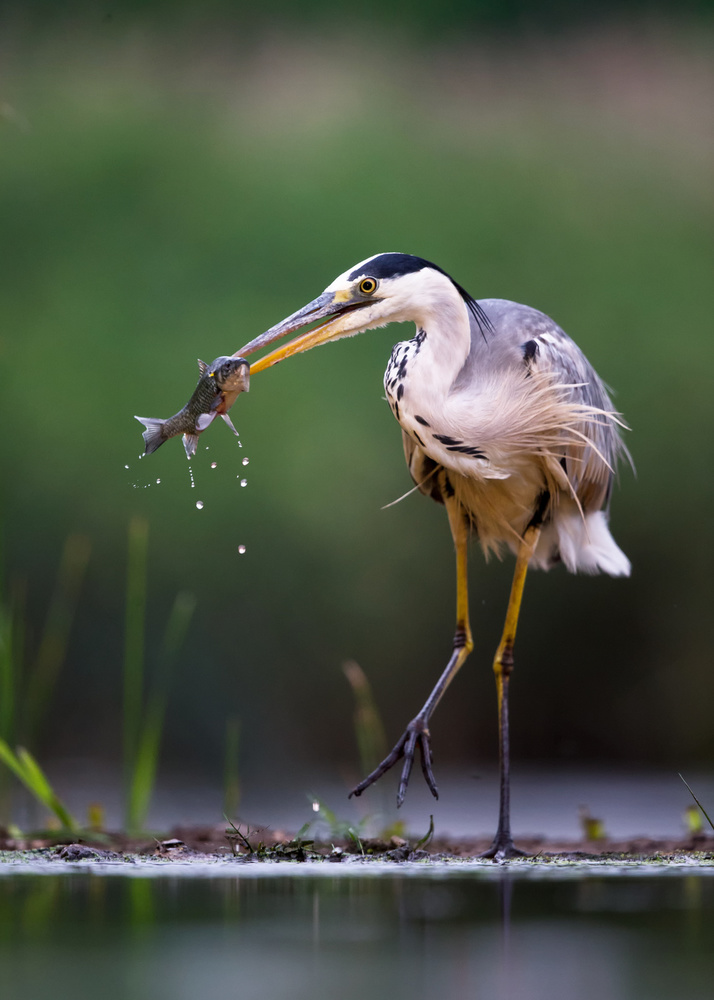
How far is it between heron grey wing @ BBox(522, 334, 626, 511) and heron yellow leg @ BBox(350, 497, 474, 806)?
286 mm

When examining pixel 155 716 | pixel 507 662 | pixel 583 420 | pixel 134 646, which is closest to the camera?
pixel 583 420

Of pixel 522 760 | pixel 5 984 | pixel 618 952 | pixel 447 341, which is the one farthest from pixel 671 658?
pixel 5 984

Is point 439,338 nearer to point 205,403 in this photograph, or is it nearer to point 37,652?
point 205,403

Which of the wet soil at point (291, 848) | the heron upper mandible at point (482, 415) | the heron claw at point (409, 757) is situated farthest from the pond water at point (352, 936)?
the heron upper mandible at point (482, 415)

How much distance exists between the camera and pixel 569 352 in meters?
2.71

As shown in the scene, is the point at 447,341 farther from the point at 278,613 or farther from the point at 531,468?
the point at 278,613

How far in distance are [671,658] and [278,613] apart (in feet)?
4.70

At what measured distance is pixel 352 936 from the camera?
1279 mm

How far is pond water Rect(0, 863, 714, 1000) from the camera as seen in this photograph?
41.7 inches

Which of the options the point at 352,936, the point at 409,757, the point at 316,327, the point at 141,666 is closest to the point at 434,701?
the point at 409,757

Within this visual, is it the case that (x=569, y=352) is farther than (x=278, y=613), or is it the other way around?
(x=278, y=613)

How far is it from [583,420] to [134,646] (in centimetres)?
148

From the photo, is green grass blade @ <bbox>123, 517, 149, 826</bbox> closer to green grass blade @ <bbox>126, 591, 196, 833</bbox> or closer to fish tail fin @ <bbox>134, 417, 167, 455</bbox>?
green grass blade @ <bbox>126, 591, 196, 833</bbox>

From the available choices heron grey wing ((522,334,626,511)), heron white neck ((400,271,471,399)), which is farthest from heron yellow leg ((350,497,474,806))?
heron white neck ((400,271,471,399))
